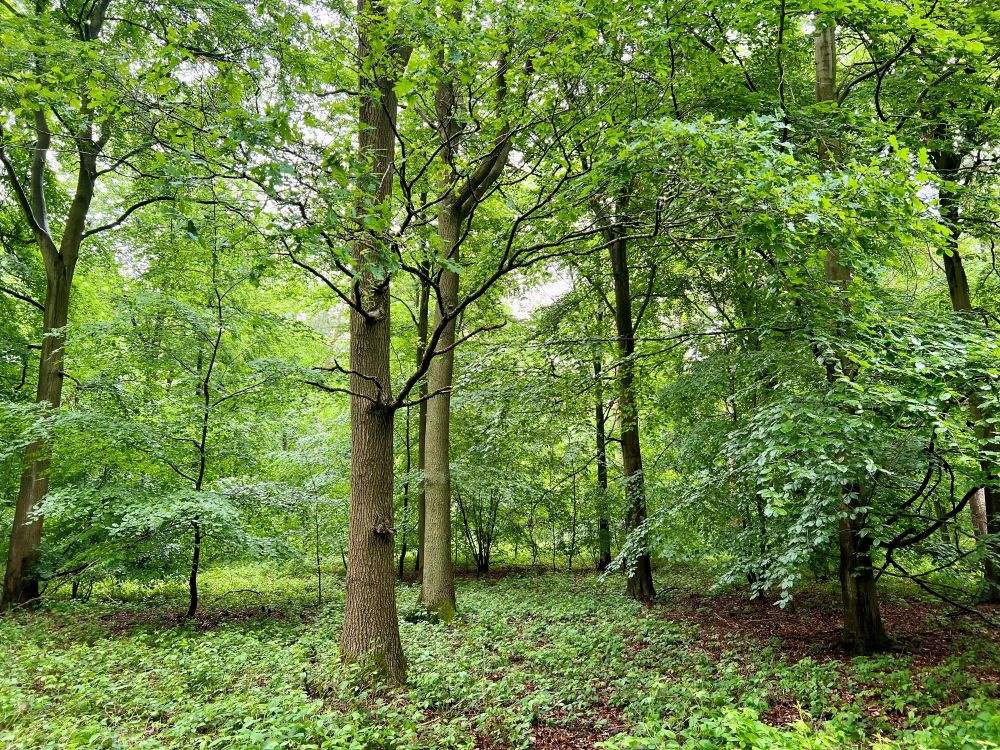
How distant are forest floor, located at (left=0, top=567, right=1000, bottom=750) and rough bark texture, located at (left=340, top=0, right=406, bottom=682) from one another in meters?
0.33

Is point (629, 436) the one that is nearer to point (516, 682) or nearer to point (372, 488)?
point (516, 682)

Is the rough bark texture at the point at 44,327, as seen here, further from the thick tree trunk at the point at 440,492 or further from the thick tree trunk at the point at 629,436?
the thick tree trunk at the point at 629,436

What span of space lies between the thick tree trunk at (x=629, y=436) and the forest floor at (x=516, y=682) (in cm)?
89

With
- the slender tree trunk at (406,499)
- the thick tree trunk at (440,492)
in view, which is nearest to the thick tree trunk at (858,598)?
the thick tree trunk at (440,492)

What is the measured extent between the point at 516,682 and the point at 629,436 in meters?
5.41

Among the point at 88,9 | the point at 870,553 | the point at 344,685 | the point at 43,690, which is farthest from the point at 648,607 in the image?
the point at 88,9

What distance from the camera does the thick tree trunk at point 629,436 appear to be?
29.7ft

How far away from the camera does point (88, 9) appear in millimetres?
8922

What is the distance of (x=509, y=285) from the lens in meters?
11.5

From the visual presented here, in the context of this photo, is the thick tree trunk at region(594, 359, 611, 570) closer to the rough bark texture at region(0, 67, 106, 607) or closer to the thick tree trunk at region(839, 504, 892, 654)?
the thick tree trunk at region(839, 504, 892, 654)

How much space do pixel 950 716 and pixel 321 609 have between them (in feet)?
27.3

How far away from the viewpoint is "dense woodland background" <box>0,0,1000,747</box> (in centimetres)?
388

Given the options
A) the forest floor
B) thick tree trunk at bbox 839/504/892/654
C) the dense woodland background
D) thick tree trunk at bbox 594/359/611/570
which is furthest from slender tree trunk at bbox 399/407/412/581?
thick tree trunk at bbox 839/504/892/654

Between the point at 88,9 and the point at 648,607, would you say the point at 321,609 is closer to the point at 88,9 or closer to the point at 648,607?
the point at 648,607
